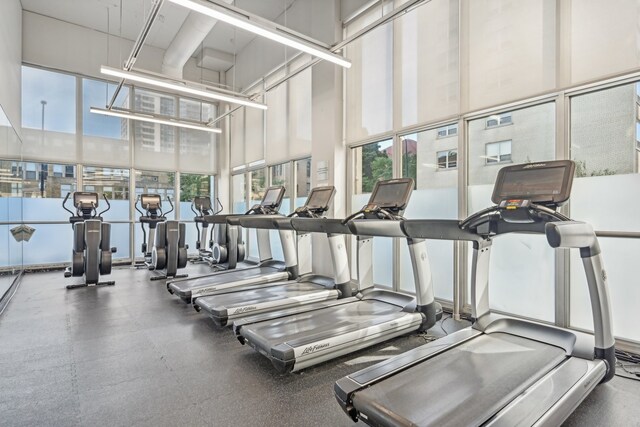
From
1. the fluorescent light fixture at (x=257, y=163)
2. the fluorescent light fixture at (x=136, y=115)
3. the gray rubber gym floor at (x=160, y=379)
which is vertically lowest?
the gray rubber gym floor at (x=160, y=379)

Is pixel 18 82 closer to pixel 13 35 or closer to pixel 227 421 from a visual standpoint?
pixel 13 35

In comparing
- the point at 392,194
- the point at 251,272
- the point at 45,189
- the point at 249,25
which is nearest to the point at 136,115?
the point at 45,189

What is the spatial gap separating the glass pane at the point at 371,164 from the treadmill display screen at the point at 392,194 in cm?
131

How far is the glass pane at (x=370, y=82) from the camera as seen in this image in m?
5.01

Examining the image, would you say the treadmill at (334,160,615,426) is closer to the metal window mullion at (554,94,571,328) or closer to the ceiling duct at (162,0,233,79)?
the metal window mullion at (554,94,571,328)

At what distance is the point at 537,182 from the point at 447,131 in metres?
1.97

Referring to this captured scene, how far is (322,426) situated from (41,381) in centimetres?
216

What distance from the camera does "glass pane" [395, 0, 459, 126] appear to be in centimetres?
416

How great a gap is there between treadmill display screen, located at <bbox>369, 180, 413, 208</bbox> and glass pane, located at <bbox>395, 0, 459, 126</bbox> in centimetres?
129

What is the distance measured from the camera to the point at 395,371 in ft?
7.23

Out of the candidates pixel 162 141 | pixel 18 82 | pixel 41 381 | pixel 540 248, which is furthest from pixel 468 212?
pixel 18 82

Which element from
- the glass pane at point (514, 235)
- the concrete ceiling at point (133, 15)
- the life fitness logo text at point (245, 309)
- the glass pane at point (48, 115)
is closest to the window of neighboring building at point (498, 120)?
the glass pane at point (514, 235)

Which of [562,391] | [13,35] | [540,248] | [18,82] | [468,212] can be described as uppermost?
[13,35]

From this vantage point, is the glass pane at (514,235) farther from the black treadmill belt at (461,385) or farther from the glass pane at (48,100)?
the glass pane at (48,100)
